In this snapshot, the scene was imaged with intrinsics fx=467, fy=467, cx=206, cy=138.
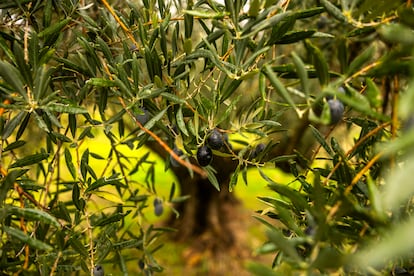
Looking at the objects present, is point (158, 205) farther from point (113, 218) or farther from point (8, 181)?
point (8, 181)

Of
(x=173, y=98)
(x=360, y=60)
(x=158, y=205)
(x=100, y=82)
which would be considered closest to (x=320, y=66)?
(x=360, y=60)

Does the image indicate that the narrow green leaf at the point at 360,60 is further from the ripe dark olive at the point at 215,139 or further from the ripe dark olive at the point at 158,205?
the ripe dark olive at the point at 158,205

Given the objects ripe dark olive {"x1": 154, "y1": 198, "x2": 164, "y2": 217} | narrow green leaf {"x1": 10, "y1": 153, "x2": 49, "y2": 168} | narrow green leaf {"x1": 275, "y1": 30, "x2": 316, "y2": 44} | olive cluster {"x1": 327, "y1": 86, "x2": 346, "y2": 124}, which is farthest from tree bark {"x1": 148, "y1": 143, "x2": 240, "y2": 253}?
olive cluster {"x1": 327, "y1": 86, "x2": 346, "y2": 124}

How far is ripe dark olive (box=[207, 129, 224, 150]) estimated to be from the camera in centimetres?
113

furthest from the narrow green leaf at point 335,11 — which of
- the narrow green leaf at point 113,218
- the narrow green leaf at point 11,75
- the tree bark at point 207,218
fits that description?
the tree bark at point 207,218

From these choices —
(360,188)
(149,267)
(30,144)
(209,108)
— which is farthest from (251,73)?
(30,144)

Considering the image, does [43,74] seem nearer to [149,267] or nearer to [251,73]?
[251,73]

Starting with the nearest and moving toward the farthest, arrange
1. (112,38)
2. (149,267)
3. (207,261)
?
(112,38)
(149,267)
(207,261)

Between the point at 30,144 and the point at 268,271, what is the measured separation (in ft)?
7.70

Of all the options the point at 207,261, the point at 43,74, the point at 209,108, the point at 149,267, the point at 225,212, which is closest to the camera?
the point at 43,74

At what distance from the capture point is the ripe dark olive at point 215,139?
44.4 inches

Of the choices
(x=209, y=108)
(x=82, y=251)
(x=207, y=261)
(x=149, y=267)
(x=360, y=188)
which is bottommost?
(x=207, y=261)

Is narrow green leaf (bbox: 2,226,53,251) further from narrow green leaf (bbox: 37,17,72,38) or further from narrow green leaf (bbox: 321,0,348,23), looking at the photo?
narrow green leaf (bbox: 321,0,348,23)

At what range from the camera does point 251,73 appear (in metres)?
0.93
